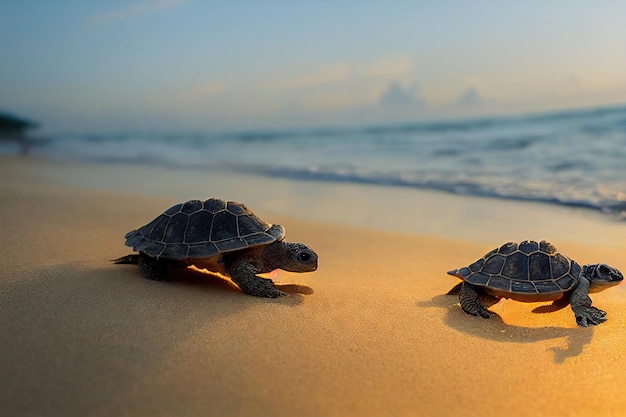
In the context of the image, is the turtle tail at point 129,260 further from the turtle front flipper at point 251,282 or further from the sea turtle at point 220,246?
the turtle front flipper at point 251,282

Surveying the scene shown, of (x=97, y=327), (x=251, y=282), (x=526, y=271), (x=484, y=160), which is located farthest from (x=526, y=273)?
(x=484, y=160)

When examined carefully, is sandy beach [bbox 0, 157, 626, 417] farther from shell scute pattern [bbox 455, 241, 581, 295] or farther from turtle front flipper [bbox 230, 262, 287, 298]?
shell scute pattern [bbox 455, 241, 581, 295]

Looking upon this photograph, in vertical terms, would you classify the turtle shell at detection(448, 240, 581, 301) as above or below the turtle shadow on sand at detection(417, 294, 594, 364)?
above

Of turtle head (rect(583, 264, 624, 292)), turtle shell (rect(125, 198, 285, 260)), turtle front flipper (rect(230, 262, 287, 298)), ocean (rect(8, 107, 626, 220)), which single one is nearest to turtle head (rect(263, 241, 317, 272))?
turtle shell (rect(125, 198, 285, 260))

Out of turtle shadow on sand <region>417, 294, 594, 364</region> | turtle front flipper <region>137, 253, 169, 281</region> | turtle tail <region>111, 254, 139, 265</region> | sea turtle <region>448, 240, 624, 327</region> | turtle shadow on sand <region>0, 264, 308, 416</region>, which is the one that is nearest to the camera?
turtle shadow on sand <region>0, 264, 308, 416</region>

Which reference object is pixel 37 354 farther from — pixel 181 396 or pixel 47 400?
pixel 181 396

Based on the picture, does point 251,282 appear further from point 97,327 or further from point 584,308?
point 584,308

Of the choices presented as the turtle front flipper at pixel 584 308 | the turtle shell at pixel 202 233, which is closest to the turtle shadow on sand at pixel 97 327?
the turtle shell at pixel 202 233
